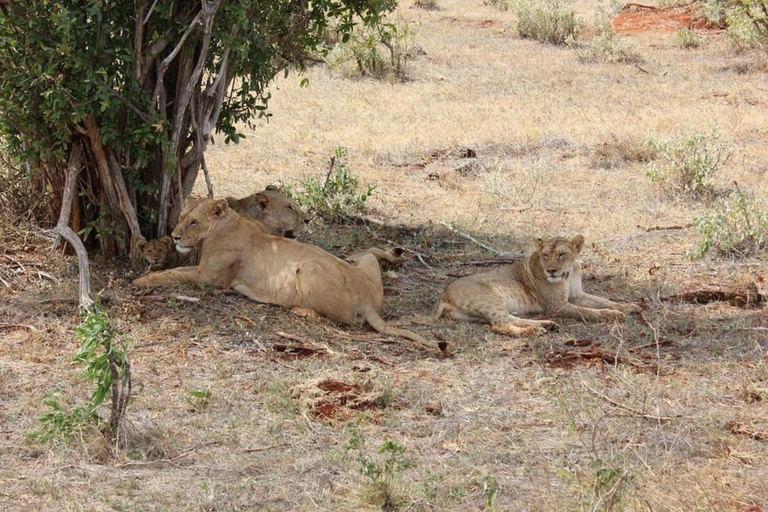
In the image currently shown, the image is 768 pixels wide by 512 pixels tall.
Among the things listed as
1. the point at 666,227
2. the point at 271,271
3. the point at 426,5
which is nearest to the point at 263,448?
the point at 271,271

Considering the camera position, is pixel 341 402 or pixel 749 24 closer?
pixel 341 402

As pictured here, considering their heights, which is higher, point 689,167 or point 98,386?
point 689,167

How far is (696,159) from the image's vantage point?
12141 mm

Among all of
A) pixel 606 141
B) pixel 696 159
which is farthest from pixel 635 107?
pixel 696 159

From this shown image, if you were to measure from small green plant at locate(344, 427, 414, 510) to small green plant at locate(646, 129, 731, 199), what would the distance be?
7693 mm

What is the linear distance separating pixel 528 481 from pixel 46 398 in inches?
107

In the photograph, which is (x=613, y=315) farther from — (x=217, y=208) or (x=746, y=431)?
(x=217, y=208)

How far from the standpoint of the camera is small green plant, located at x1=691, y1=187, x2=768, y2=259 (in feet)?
32.3

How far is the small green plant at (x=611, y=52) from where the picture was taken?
20.2 m

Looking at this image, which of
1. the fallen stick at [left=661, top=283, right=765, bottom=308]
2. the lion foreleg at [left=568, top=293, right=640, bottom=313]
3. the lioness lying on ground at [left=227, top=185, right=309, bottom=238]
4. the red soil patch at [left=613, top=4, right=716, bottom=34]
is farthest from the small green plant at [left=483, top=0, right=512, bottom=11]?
the lion foreleg at [left=568, top=293, right=640, bottom=313]

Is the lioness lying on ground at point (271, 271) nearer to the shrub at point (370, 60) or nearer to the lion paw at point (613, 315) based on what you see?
the lion paw at point (613, 315)

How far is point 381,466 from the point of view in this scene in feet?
17.2

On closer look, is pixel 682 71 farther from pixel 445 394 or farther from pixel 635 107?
pixel 445 394

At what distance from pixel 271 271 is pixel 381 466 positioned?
304 centimetres
